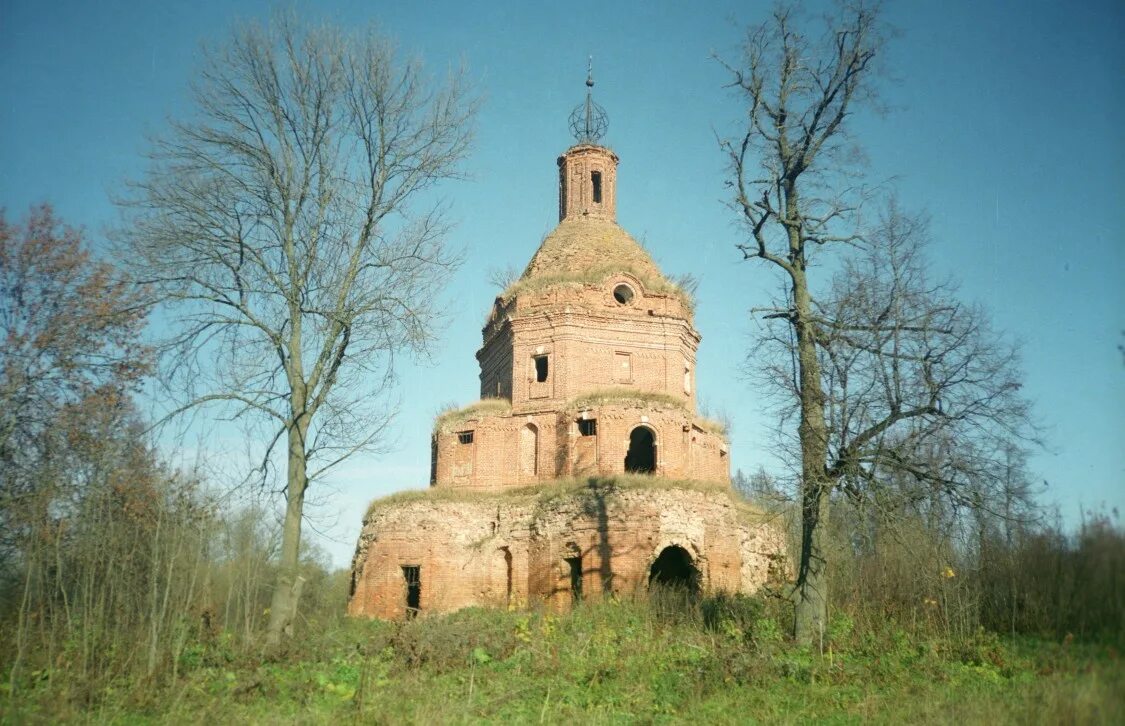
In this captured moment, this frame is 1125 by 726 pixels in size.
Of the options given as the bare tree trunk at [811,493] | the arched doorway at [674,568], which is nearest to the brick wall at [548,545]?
the arched doorway at [674,568]

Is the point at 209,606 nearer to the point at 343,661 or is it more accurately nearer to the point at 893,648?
the point at 343,661

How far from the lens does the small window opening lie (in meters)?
22.1

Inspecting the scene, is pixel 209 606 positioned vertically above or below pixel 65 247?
below

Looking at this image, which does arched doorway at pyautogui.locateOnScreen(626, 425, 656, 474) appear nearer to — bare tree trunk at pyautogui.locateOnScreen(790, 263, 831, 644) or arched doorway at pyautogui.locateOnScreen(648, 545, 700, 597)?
arched doorway at pyautogui.locateOnScreen(648, 545, 700, 597)

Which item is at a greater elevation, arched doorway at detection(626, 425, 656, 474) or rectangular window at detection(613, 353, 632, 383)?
rectangular window at detection(613, 353, 632, 383)

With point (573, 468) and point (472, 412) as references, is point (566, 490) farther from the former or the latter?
point (472, 412)

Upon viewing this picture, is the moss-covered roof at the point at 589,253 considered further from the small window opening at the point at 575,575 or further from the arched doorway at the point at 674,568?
the small window opening at the point at 575,575

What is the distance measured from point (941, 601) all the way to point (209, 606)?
10.8m

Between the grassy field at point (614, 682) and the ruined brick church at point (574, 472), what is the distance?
8532 millimetres

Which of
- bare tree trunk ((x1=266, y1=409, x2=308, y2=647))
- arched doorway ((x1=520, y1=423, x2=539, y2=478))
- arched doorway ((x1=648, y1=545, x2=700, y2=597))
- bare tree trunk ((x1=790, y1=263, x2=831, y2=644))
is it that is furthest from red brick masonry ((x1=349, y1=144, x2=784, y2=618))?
bare tree trunk ((x1=266, y1=409, x2=308, y2=647))

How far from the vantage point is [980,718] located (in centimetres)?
759

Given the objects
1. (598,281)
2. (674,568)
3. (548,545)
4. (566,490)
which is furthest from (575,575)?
(598,281)

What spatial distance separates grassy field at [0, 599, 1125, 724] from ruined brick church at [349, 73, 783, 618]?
853cm

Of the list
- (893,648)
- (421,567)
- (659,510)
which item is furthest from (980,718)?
(421,567)
